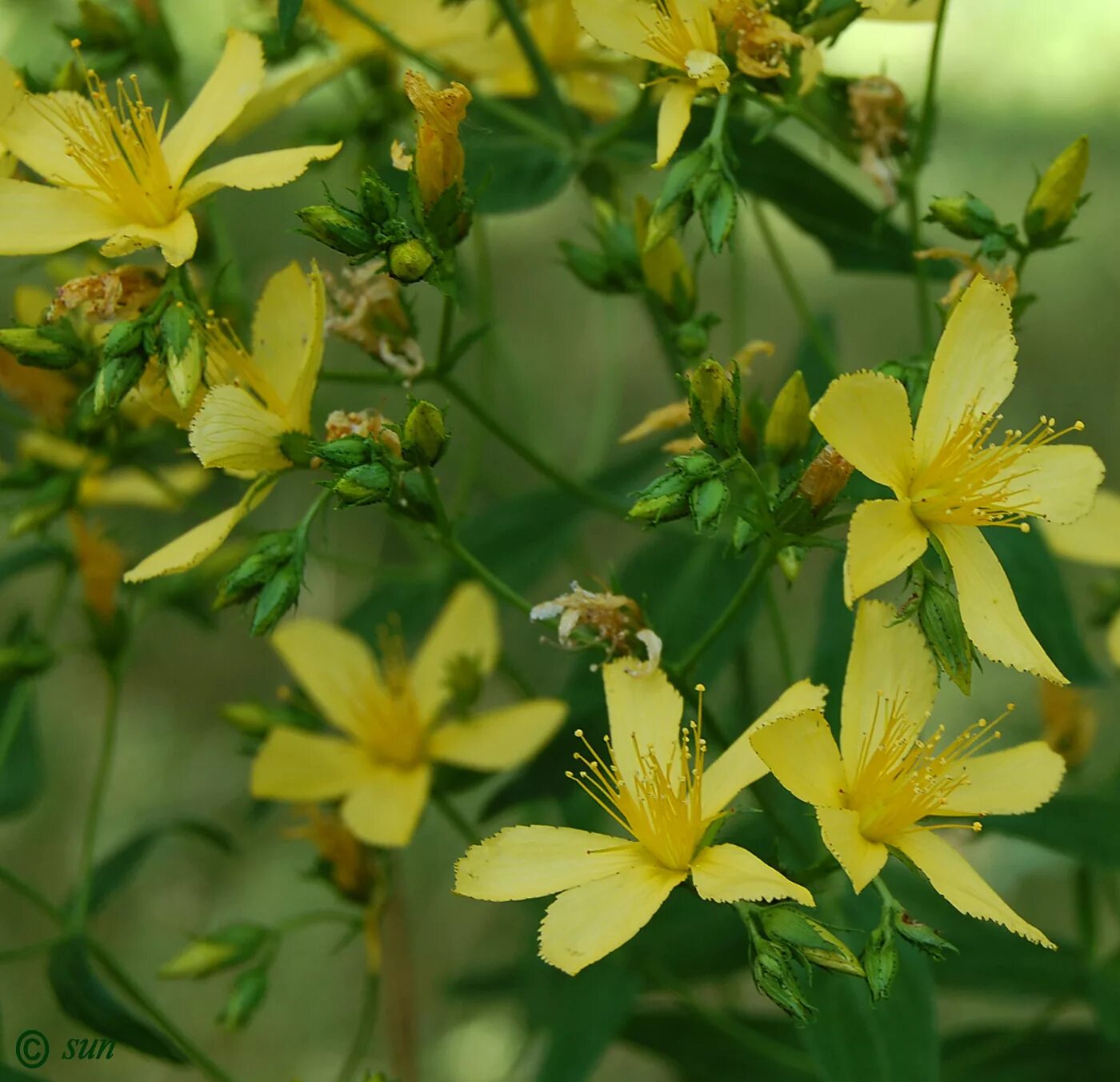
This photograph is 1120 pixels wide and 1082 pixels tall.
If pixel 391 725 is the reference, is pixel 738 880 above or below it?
above

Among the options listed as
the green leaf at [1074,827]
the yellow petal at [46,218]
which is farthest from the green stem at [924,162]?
the yellow petal at [46,218]

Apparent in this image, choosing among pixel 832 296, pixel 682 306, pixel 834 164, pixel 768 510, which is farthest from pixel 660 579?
pixel 832 296

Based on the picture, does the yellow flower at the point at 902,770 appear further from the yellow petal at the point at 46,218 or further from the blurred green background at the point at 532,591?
the blurred green background at the point at 532,591

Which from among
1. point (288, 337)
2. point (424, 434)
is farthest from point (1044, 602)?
point (288, 337)

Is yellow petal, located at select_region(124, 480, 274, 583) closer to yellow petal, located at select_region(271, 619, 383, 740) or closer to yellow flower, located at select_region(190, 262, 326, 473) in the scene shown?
yellow flower, located at select_region(190, 262, 326, 473)

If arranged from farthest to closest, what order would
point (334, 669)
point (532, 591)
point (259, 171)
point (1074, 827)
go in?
point (532, 591), point (334, 669), point (1074, 827), point (259, 171)

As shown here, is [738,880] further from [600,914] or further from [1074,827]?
[1074,827]
